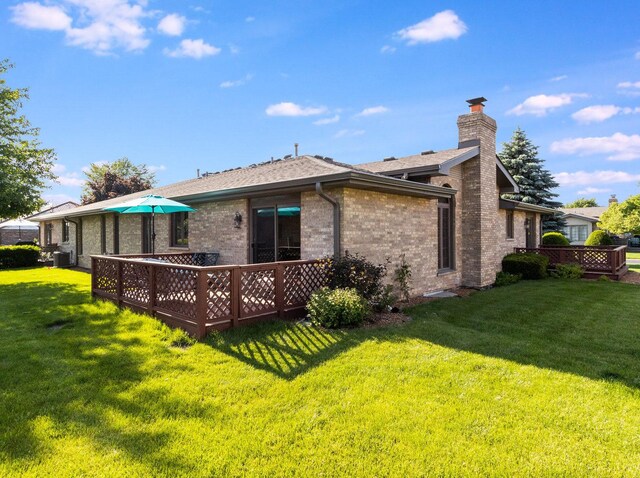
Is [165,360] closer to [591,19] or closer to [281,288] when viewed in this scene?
[281,288]

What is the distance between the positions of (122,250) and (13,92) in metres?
8.31

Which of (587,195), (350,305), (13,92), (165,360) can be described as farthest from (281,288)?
(587,195)

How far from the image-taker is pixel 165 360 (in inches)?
205

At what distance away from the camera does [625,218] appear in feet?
110

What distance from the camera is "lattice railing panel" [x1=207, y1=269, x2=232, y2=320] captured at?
20.5 ft

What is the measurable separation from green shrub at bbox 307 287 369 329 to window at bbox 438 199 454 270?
17.5 ft

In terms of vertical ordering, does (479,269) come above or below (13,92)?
below

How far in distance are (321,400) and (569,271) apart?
14298 millimetres

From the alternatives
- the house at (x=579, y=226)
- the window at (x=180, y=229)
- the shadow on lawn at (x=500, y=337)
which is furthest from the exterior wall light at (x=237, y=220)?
the house at (x=579, y=226)

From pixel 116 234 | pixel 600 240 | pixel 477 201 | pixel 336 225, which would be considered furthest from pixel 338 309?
pixel 600 240

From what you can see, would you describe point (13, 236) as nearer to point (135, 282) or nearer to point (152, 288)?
point (135, 282)

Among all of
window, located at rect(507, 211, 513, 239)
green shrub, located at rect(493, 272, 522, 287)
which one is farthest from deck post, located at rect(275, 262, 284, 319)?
window, located at rect(507, 211, 513, 239)

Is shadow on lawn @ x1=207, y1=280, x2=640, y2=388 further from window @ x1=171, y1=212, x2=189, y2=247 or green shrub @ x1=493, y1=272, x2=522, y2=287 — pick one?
window @ x1=171, y1=212, x2=189, y2=247

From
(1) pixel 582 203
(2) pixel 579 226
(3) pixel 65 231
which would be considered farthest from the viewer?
(1) pixel 582 203
